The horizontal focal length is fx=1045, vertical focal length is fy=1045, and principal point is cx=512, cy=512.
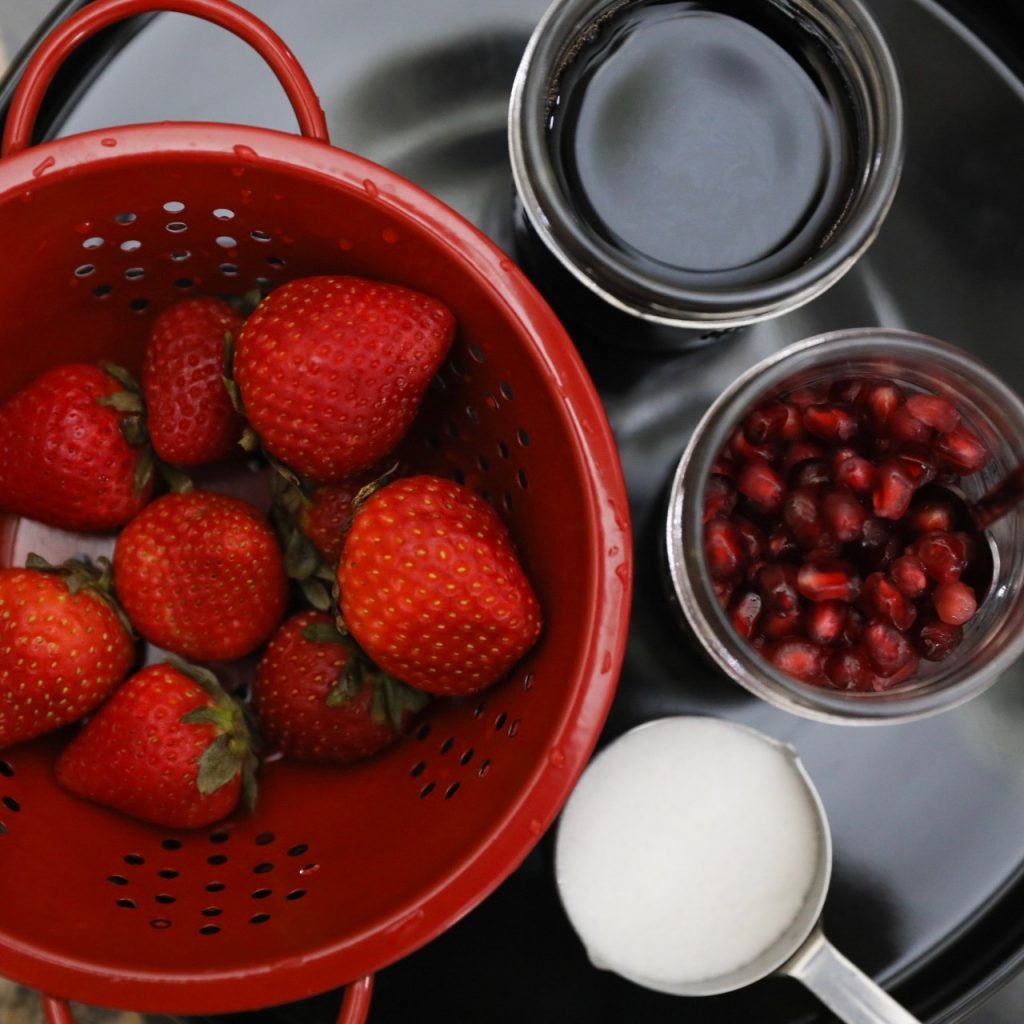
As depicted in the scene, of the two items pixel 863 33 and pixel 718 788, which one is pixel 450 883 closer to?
pixel 718 788

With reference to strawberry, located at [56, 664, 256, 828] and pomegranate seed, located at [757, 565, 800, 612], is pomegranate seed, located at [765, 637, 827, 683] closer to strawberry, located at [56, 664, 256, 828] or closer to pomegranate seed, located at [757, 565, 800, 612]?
pomegranate seed, located at [757, 565, 800, 612]

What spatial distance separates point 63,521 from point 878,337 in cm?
59

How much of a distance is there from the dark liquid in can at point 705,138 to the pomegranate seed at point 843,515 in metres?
0.16

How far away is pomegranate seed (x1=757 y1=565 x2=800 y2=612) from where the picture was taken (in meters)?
0.69

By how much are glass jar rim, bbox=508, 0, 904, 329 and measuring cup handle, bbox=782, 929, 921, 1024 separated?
47 centimetres

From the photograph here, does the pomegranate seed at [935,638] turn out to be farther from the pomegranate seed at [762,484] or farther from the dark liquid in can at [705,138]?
the dark liquid in can at [705,138]

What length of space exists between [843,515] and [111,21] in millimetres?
551

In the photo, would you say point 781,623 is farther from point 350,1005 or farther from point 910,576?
point 350,1005

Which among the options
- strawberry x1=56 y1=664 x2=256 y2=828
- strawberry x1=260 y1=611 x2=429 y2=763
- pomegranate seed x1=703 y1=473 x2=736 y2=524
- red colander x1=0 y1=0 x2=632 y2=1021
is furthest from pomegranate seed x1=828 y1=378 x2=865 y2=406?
strawberry x1=56 y1=664 x2=256 y2=828

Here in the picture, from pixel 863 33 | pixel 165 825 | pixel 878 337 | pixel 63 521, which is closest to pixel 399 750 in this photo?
pixel 165 825

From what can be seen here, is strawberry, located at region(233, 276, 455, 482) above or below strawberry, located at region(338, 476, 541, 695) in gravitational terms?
above

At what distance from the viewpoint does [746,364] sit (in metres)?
0.85

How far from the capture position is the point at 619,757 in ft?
2.63

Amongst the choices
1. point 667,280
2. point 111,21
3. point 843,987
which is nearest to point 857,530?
point 667,280
